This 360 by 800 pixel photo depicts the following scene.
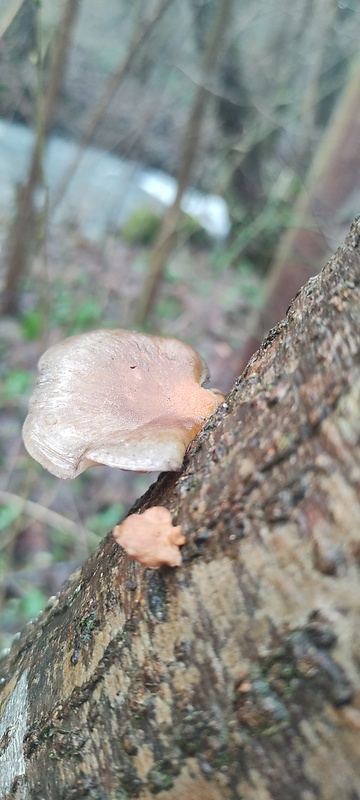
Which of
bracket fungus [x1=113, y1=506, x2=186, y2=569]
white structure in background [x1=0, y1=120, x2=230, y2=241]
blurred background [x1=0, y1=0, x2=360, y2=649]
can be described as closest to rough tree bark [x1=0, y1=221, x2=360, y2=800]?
bracket fungus [x1=113, y1=506, x2=186, y2=569]

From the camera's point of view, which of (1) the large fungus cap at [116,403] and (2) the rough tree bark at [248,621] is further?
(1) the large fungus cap at [116,403]

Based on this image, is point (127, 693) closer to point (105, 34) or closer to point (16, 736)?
point (16, 736)

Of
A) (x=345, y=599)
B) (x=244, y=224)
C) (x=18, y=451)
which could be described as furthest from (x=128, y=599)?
(x=244, y=224)

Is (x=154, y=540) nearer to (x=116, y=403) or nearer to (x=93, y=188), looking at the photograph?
(x=116, y=403)

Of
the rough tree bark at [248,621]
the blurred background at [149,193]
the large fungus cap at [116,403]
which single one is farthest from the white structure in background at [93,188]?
the rough tree bark at [248,621]

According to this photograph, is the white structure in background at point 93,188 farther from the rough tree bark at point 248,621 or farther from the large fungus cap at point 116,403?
the rough tree bark at point 248,621
